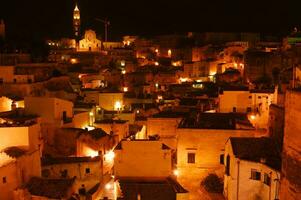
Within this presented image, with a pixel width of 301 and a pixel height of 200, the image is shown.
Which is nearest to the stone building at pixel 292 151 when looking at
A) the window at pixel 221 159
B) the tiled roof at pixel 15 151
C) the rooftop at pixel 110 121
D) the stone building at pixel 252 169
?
the stone building at pixel 252 169

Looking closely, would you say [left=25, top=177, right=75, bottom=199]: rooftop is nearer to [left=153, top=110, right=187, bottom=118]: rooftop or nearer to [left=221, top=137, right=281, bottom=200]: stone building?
[left=221, top=137, right=281, bottom=200]: stone building

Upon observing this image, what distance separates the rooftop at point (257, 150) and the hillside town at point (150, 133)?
0.04 m

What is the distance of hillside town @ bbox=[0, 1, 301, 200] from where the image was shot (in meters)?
16.1

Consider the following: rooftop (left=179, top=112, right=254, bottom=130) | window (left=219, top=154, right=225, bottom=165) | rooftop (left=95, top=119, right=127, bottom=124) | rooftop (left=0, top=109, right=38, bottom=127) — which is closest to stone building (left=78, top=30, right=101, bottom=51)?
rooftop (left=95, top=119, right=127, bottom=124)

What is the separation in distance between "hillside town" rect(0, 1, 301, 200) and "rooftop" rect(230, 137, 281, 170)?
0.04 metres

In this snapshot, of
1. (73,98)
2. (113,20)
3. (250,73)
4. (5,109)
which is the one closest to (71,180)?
(5,109)

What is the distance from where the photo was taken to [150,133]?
24047mm

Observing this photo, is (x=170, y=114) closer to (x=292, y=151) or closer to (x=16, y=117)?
(x=16, y=117)

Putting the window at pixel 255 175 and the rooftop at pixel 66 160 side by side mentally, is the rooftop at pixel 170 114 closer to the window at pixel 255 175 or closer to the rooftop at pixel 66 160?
the rooftop at pixel 66 160

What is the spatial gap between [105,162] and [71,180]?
5178mm

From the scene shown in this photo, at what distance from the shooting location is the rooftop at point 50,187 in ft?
50.4

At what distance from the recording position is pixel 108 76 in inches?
1479

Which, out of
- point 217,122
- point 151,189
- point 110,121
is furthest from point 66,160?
point 217,122

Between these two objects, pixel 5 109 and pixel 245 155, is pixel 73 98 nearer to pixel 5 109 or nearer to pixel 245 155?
pixel 5 109
